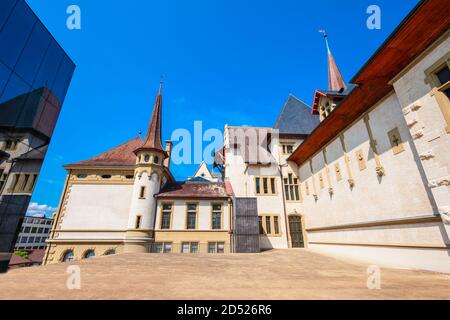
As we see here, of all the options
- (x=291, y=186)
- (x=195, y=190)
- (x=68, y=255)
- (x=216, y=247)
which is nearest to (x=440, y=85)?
(x=291, y=186)

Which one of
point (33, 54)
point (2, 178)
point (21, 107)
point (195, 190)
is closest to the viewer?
point (2, 178)

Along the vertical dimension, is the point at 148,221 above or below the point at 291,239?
above

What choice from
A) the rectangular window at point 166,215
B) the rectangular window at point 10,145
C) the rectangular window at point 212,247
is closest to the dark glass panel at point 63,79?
the rectangular window at point 10,145

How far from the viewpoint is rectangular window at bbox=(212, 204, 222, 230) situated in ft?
59.3

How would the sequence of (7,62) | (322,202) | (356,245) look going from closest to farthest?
(7,62) < (356,245) < (322,202)

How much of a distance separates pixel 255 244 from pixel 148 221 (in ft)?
32.8

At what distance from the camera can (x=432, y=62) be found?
6625 millimetres

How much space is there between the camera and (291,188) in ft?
63.3

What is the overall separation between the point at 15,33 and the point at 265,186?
19.0m

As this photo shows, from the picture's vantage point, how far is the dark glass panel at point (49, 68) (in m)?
8.74

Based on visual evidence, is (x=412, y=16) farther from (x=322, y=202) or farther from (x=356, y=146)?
(x=322, y=202)

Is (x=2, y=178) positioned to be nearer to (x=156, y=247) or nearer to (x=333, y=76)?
(x=156, y=247)

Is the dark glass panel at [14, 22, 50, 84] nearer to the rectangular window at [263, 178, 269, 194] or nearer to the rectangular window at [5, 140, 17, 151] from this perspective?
the rectangular window at [5, 140, 17, 151]
